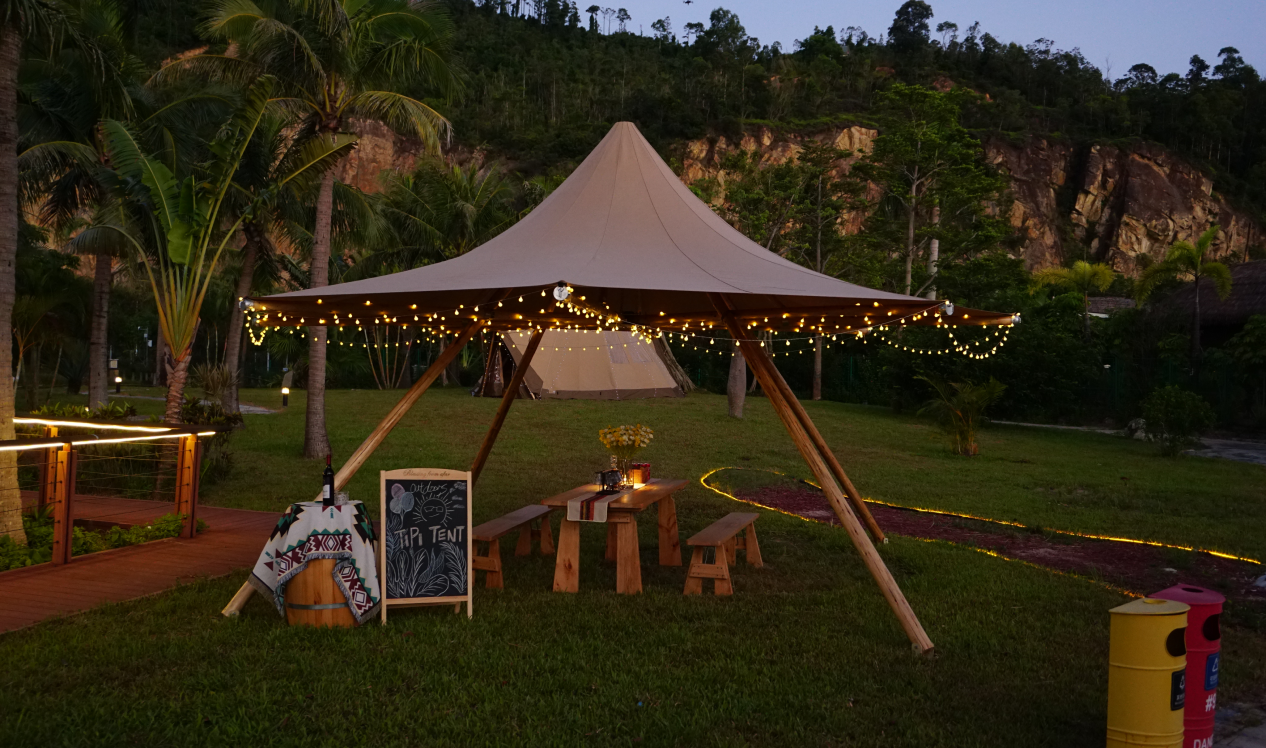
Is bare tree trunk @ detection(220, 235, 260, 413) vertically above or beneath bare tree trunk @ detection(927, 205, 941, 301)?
beneath

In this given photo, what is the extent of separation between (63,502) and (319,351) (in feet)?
23.9

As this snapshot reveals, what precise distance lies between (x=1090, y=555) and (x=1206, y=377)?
55.4 ft

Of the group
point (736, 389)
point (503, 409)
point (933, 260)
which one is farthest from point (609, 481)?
point (933, 260)

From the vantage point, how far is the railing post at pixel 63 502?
6723 millimetres

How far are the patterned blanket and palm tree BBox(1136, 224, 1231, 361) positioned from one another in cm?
2320

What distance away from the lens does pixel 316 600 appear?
5496 millimetres

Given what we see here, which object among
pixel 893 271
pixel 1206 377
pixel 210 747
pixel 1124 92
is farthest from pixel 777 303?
pixel 1124 92

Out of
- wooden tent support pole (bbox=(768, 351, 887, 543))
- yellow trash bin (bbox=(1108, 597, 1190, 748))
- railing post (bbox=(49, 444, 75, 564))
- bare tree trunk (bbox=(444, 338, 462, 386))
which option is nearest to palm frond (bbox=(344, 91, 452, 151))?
railing post (bbox=(49, 444, 75, 564))

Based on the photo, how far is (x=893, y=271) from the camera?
32.4m

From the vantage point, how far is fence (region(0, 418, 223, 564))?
6.82 m

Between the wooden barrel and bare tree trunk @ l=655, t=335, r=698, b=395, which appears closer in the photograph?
the wooden barrel

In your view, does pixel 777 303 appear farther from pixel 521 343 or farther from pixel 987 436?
pixel 521 343

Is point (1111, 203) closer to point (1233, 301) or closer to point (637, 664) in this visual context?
point (1233, 301)

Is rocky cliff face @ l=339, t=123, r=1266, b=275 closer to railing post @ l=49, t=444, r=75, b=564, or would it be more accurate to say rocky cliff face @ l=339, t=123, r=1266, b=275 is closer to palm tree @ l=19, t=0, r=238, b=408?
palm tree @ l=19, t=0, r=238, b=408
